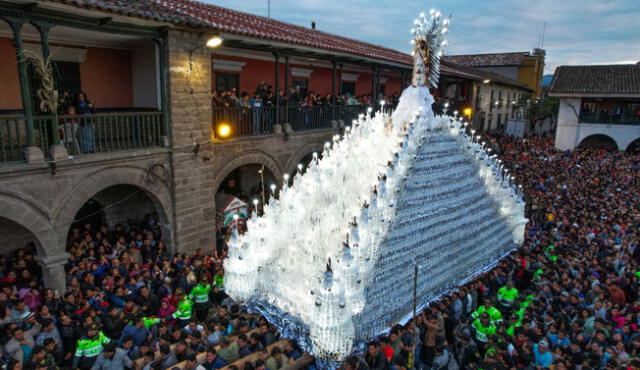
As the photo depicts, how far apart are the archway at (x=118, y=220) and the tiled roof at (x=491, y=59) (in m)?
39.4

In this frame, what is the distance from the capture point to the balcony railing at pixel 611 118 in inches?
1112

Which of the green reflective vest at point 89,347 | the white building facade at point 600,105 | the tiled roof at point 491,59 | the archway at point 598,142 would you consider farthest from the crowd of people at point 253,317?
the tiled roof at point 491,59

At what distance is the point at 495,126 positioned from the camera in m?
37.7

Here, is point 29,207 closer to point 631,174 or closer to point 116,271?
point 116,271

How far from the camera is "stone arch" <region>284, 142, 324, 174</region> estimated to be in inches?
602

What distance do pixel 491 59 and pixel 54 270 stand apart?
4685cm

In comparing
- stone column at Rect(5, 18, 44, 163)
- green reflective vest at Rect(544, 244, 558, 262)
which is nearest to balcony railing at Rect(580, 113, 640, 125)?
green reflective vest at Rect(544, 244, 558, 262)

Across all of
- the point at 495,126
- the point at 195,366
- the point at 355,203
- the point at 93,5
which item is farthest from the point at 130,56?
the point at 495,126

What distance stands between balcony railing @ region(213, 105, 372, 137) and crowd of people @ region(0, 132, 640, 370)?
3.93m

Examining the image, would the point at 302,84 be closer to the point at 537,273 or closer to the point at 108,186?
the point at 108,186

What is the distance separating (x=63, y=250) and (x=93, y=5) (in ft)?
16.4

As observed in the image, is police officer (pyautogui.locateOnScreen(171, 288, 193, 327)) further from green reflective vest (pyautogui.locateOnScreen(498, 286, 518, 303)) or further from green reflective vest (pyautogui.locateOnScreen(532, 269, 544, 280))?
green reflective vest (pyautogui.locateOnScreen(532, 269, 544, 280))

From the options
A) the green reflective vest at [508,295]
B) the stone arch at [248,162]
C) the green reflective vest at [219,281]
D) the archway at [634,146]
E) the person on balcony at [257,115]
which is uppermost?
the person on balcony at [257,115]

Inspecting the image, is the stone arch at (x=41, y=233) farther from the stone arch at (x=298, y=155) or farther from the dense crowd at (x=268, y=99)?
the stone arch at (x=298, y=155)
